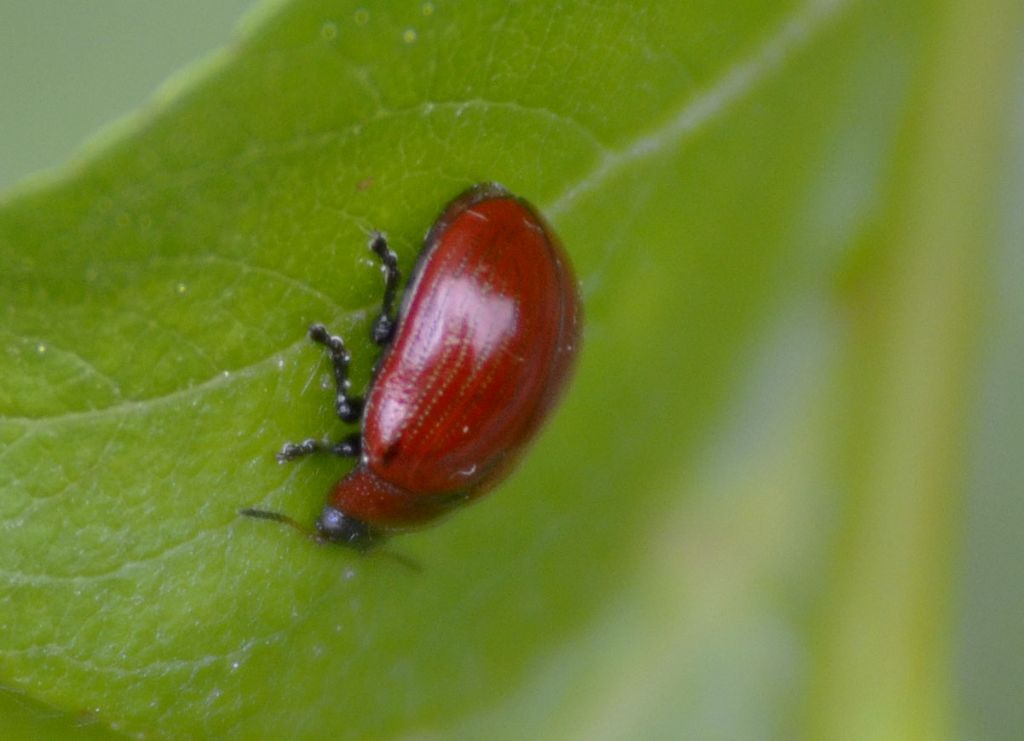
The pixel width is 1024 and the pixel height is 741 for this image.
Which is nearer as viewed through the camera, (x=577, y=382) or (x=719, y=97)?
(x=719, y=97)

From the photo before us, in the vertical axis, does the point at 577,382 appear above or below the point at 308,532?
above

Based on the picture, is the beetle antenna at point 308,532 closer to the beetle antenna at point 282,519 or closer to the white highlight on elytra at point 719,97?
the beetle antenna at point 282,519

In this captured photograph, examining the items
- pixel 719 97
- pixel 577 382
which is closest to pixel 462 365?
pixel 577 382

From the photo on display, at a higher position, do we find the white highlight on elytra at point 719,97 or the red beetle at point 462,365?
the white highlight on elytra at point 719,97

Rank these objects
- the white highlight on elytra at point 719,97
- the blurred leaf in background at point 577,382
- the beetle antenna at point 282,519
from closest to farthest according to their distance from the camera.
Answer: the blurred leaf in background at point 577,382
the beetle antenna at point 282,519
the white highlight on elytra at point 719,97

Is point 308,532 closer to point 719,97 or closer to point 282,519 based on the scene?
point 282,519

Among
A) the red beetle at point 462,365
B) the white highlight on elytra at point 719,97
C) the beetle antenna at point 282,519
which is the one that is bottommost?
the beetle antenna at point 282,519

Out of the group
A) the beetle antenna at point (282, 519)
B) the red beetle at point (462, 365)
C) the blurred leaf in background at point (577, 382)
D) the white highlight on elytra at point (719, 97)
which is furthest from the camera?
the white highlight on elytra at point (719, 97)

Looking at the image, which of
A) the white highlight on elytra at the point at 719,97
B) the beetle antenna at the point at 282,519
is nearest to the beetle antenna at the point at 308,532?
the beetle antenna at the point at 282,519
